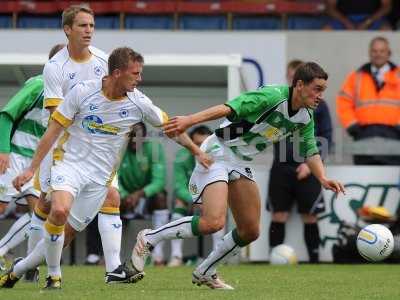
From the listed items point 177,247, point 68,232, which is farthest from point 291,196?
point 68,232

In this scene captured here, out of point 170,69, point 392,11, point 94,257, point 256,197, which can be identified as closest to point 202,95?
Result: point 170,69

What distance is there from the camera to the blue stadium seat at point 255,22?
638 inches

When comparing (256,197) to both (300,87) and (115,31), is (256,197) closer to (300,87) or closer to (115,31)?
(300,87)

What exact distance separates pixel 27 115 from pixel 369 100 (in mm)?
4998

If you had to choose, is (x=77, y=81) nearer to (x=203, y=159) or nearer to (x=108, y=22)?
(x=203, y=159)

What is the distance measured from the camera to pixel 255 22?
1627 centimetres

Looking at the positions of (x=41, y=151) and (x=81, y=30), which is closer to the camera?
(x=41, y=151)

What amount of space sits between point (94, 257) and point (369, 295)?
562 cm

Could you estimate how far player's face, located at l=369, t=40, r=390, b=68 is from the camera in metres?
13.6

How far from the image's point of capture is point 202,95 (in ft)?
47.1

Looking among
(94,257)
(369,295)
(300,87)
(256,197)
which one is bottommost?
(94,257)

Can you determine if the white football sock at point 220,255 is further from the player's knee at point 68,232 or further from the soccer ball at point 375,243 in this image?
the soccer ball at point 375,243

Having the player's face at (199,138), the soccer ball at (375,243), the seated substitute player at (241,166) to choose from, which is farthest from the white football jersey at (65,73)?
the player's face at (199,138)

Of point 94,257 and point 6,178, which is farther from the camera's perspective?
point 94,257
